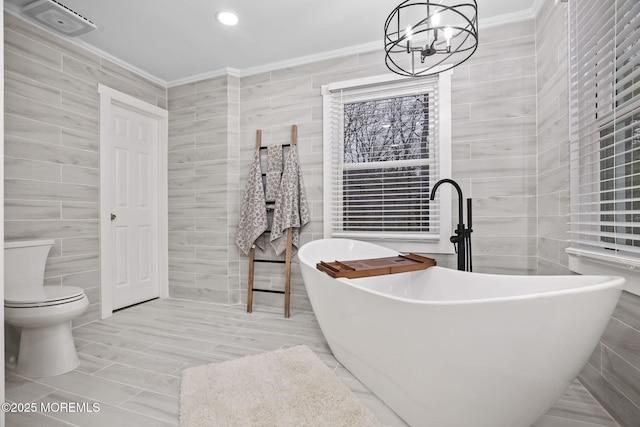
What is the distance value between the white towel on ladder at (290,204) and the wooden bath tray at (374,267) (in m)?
0.91

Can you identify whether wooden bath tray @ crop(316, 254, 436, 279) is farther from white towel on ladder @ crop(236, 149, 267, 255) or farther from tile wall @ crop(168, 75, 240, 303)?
tile wall @ crop(168, 75, 240, 303)

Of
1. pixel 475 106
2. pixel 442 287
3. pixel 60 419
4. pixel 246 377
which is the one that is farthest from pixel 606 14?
pixel 60 419

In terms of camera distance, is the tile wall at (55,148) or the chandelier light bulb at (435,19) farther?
the tile wall at (55,148)

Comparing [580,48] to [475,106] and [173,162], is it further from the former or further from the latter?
[173,162]

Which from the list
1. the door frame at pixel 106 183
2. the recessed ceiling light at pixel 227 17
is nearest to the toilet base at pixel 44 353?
the door frame at pixel 106 183

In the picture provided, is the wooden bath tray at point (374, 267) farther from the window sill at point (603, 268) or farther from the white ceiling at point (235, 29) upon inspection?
the white ceiling at point (235, 29)

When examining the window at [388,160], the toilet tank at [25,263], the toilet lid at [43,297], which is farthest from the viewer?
the window at [388,160]

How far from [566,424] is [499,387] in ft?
2.18

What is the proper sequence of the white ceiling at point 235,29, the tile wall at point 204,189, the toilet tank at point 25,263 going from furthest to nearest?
the tile wall at point 204,189 < the white ceiling at point 235,29 < the toilet tank at point 25,263

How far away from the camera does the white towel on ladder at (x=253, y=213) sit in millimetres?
2965

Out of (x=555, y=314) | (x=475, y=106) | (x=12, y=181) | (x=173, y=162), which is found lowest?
(x=555, y=314)

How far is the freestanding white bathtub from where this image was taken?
100 cm

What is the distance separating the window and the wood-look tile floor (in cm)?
105

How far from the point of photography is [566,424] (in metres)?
1.41
